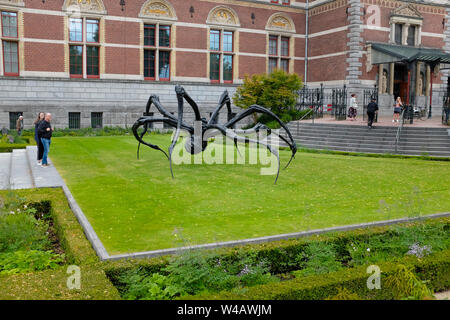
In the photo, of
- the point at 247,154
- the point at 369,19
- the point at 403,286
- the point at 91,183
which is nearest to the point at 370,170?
the point at 247,154

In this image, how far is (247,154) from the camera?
1528 centimetres

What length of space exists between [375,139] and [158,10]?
51.1ft

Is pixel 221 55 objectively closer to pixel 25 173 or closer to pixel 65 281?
pixel 25 173

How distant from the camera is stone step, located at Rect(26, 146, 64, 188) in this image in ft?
31.0

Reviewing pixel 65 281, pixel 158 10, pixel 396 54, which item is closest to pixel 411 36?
pixel 396 54

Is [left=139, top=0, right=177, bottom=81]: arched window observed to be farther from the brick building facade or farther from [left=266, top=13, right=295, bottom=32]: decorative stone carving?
[left=266, top=13, right=295, bottom=32]: decorative stone carving

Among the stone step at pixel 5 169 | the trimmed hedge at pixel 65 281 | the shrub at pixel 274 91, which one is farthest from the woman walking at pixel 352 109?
the trimmed hedge at pixel 65 281

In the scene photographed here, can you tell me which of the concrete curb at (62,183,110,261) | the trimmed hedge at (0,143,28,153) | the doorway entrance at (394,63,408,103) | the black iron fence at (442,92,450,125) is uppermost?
the doorway entrance at (394,63,408,103)

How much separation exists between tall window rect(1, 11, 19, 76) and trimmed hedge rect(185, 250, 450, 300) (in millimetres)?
23375

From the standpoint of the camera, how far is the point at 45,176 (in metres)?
10.6

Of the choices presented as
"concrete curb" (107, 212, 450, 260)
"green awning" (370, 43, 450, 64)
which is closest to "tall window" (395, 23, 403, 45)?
"green awning" (370, 43, 450, 64)

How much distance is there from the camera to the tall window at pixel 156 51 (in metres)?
26.4
